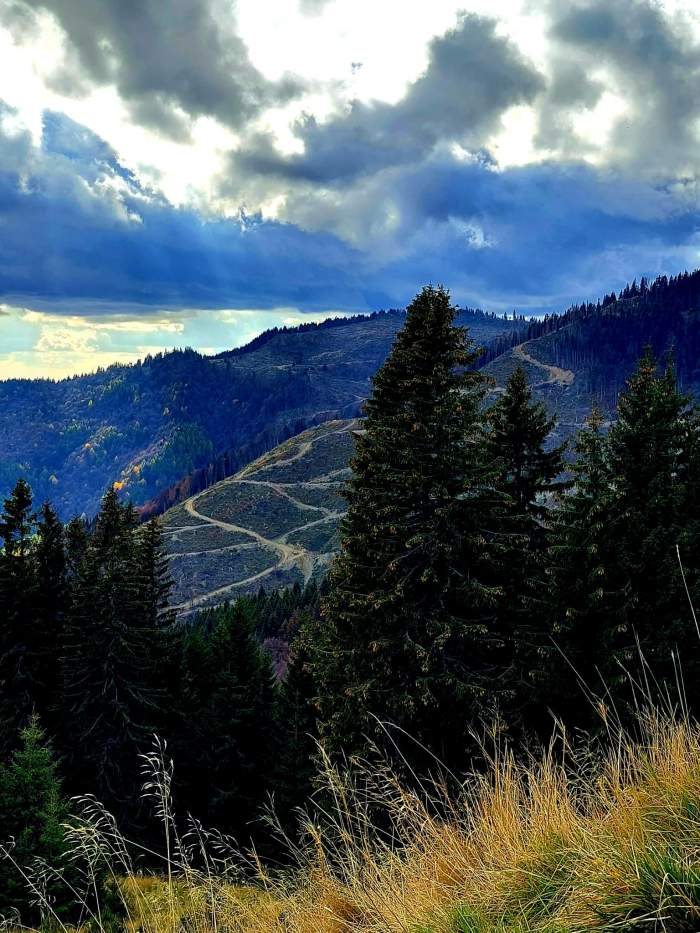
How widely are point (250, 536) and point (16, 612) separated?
132130 millimetres

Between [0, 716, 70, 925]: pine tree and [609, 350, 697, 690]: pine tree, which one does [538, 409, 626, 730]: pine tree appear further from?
[0, 716, 70, 925]: pine tree

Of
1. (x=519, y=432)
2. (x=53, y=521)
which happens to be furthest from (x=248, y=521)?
(x=519, y=432)

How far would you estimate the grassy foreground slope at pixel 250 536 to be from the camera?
138625 mm

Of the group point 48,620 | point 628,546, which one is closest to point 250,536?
point 48,620

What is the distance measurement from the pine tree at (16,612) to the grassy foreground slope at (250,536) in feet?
296

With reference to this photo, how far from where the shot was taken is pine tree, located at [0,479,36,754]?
2952cm

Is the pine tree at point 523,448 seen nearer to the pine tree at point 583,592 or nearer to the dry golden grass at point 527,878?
the pine tree at point 583,592

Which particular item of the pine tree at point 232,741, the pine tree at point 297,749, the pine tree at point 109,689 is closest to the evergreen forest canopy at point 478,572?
the pine tree at point 297,749

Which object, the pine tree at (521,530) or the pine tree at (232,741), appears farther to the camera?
the pine tree at (232,741)

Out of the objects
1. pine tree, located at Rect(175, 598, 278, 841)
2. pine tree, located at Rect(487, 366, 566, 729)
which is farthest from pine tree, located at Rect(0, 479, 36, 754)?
pine tree, located at Rect(487, 366, 566, 729)

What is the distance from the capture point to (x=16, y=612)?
3128 centimetres

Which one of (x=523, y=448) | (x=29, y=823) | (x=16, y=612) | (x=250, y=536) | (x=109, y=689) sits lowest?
(x=250, y=536)

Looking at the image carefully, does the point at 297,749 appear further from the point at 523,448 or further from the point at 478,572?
the point at 523,448

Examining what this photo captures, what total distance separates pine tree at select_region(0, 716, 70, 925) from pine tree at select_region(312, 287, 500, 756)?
7.14 meters
